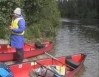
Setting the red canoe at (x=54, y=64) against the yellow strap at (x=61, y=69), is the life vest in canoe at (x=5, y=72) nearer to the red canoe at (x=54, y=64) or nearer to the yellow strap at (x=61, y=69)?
the red canoe at (x=54, y=64)

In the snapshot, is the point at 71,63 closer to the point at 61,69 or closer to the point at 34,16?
the point at 61,69

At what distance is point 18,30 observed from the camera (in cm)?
1056

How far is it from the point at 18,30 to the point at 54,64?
2196 millimetres

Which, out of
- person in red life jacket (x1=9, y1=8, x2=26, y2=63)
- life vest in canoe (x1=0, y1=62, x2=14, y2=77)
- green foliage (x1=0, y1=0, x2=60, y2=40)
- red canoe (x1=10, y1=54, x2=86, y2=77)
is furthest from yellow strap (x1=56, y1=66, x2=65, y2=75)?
green foliage (x1=0, y1=0, x2=60, y2=40)

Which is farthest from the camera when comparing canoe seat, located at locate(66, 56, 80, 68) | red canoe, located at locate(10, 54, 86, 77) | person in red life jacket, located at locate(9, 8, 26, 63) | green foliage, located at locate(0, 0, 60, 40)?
green foliage, located at locate(0, 0, 60, 40)

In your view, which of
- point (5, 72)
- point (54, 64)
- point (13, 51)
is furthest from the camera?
point (13, 51)

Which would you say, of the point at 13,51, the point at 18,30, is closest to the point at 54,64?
the point at 18,30

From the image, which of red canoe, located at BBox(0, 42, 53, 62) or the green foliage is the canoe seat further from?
the green foliage

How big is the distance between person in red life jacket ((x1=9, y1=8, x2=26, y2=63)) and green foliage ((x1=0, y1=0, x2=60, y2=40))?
5.51 metres

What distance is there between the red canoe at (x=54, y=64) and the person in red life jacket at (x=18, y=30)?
0.63m

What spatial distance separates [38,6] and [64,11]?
65.0 metres

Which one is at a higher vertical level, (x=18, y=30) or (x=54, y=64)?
(x=18, y=30)

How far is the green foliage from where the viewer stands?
1672 centimetres

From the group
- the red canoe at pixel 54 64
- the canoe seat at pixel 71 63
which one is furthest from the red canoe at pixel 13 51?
the canoe seat at pixel 71 63
